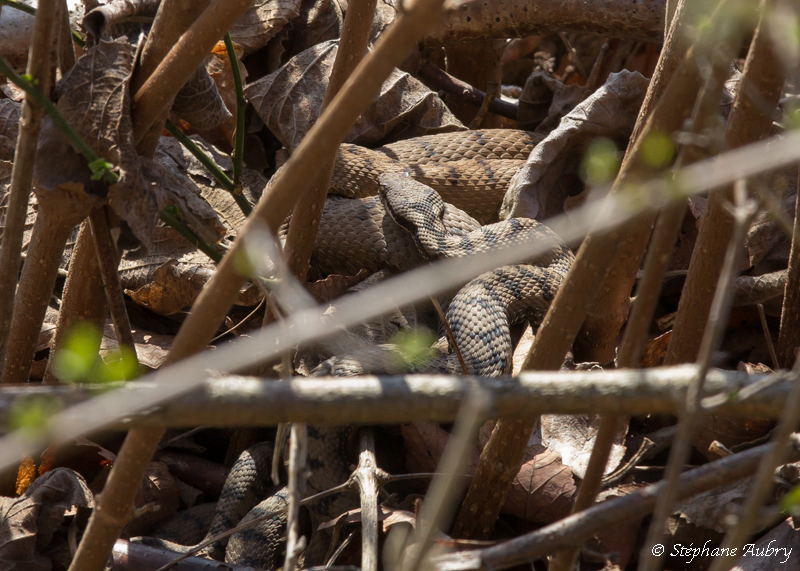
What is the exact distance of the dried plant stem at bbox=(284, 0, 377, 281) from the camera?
273 cm

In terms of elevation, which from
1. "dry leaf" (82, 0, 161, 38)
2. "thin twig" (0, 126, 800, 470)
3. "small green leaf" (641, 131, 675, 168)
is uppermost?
"dry leaf" (82, 0, 161, 38)

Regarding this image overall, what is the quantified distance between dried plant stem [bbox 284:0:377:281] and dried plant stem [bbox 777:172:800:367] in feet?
5.99

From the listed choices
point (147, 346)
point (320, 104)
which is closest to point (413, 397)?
point (147, 346)

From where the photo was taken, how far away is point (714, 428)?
2832 millimetres

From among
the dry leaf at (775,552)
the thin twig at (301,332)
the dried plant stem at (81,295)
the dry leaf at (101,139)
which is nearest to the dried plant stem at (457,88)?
the dried plant stem at (81,295)

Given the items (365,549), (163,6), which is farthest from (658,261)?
(163,6)

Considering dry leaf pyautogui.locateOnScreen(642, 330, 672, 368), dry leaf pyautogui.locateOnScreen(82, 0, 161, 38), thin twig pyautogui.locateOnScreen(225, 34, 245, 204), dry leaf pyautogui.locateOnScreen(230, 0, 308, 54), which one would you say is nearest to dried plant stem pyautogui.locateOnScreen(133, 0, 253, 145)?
dry leaf pyautogui.locateOnScreen(82, 0, 161, 38)

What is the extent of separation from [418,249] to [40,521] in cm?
255

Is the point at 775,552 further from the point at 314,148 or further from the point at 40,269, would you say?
Answer: the point at 40,269

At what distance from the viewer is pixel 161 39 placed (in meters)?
2.26

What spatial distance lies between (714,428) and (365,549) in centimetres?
163

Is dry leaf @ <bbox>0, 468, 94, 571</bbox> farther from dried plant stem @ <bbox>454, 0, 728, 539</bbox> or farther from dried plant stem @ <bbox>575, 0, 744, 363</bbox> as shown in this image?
dried plant stem @ <bbox>575, 0, 744, 363</bbox>

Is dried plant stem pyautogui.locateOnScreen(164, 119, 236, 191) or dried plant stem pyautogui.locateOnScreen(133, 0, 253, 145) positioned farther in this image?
dried plant stem pyautogui.locateOnScreen(164, 119, 236, 191)

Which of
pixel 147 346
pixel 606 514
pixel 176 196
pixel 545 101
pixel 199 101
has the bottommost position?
pixel 147 346
